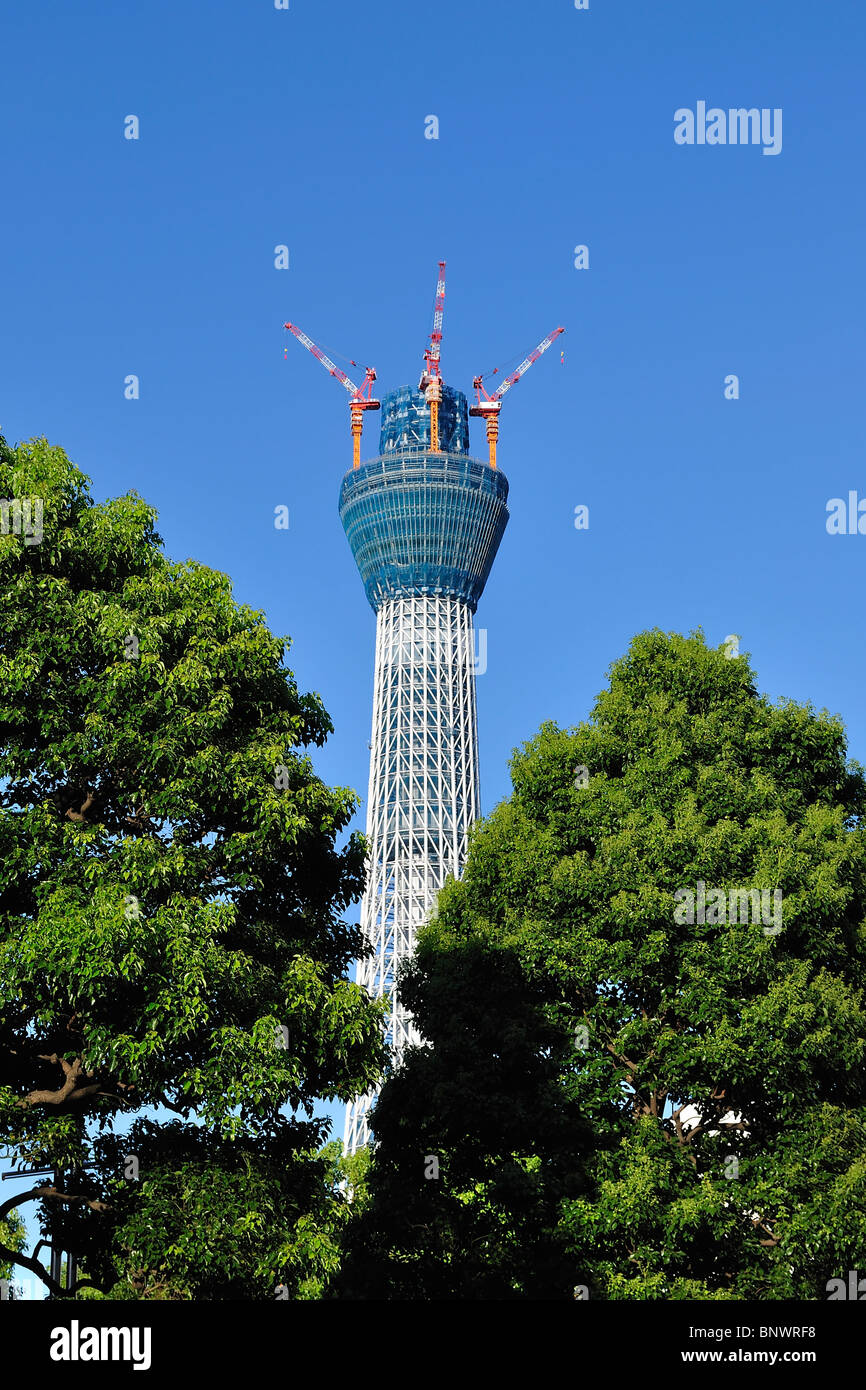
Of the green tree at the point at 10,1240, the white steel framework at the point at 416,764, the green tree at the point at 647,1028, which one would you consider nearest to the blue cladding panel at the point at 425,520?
the white steel framework at the point at 416,764

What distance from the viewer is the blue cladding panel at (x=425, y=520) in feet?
405

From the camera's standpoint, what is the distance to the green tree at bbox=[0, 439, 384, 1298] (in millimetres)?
19234

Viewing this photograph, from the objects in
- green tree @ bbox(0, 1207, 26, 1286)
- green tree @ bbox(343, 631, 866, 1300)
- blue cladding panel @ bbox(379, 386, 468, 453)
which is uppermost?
blue cladding panel @ bbox(379, 386, 468, 453)

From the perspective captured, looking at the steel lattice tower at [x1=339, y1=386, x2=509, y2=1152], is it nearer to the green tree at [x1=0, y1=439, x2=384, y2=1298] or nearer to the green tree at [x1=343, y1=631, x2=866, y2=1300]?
the green tree at [x1=343, y1=631, x2=866, y2=1300]

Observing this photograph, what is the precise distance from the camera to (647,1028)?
25.9 metres

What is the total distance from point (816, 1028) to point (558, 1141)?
4.88m

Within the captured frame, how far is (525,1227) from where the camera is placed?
25.7m

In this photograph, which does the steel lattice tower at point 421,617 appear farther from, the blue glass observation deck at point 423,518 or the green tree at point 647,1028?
the green tree at point 647,1028

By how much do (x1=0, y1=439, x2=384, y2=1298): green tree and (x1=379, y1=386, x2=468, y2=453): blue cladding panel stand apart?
107m

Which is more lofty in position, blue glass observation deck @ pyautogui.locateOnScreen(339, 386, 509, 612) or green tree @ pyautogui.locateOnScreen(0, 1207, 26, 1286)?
blue glass observation deck @ pyautogui.locateOnScreen(339, 386, 509, 612)

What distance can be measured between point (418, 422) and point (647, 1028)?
353 feet

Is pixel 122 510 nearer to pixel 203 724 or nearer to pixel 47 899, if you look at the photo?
pixel 203 724

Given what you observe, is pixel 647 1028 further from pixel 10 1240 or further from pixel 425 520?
pixel 425 520

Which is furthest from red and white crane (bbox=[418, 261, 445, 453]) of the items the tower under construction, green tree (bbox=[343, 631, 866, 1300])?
green tree (bbox=[343, 631, 866, 1300])
